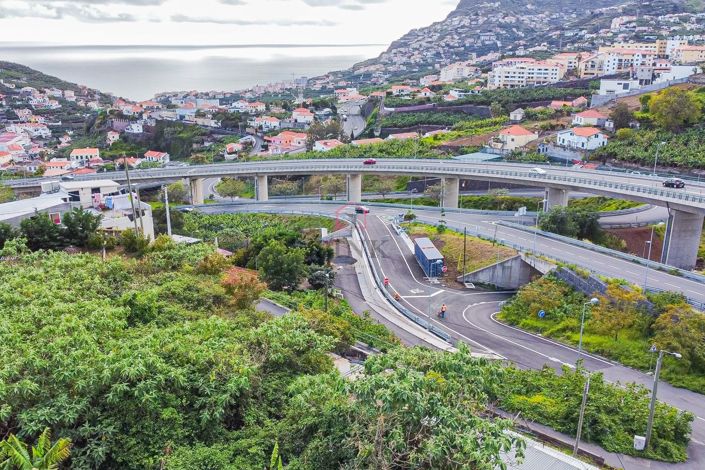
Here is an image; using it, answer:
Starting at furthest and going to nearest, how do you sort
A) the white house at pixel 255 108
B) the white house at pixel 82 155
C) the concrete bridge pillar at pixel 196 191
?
the white house at pixel 255 108
the white house at pixel 82 155
the concrete bridge pillar at pixel 196 191

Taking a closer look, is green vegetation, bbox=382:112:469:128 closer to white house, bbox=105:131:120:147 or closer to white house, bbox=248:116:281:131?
white house, bbox=248:116:281:131

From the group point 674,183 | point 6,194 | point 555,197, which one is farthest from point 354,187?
point 6,194

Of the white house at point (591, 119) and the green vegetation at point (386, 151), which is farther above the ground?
the white house at point (591, 119)

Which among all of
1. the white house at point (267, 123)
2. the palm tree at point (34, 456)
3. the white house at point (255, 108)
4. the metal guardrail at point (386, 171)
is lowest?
the palm tree at point (34, 456)

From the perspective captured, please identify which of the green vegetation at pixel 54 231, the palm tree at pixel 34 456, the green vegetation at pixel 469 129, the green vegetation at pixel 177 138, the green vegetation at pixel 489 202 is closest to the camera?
the palm tree at pixel 34 456

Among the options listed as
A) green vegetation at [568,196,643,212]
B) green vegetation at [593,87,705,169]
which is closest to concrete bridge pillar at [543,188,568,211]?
green vegetation at [568,196,643,212]

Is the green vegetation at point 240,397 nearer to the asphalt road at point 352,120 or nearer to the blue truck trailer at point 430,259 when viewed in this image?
the blue truck trailer at point 430,259

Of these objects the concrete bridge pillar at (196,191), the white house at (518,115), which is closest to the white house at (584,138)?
the white house at (518,115)
